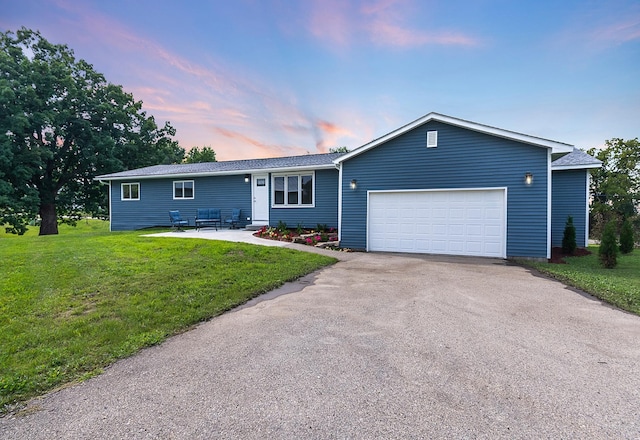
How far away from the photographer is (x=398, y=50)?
12664 mm

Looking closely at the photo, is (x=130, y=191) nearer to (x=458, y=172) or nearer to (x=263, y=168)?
(x=263, y=168)

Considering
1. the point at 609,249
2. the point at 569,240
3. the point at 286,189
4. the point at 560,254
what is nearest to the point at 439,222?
the point at 609,249

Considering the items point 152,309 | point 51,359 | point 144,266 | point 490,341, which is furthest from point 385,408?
point 144,266

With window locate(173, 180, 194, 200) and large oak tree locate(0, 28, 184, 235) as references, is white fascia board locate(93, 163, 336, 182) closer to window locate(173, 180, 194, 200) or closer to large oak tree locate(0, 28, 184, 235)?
window locate(173, 180, 194, 200)

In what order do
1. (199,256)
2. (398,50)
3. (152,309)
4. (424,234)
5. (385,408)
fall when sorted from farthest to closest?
(398,50) < (424,234) < (199,256) < (152,309) < (385,408)

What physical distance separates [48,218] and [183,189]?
41.6ft

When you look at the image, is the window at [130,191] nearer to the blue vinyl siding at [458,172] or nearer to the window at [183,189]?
the window at [183,189]

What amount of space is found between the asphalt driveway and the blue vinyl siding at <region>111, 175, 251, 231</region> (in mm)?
11430

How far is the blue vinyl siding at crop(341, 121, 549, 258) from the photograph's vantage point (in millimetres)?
8672

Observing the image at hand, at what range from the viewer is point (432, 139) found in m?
9.69

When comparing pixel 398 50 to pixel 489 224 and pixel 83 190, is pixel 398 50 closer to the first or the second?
pixel 489 224

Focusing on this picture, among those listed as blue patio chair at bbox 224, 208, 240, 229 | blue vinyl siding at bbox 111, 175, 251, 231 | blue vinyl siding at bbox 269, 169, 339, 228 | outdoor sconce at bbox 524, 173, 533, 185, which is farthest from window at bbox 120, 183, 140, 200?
outdoor sconce at bbox 524, 173, 533, 185

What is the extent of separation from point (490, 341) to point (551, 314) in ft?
5.26

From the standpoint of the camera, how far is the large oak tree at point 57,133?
61.5 ft
